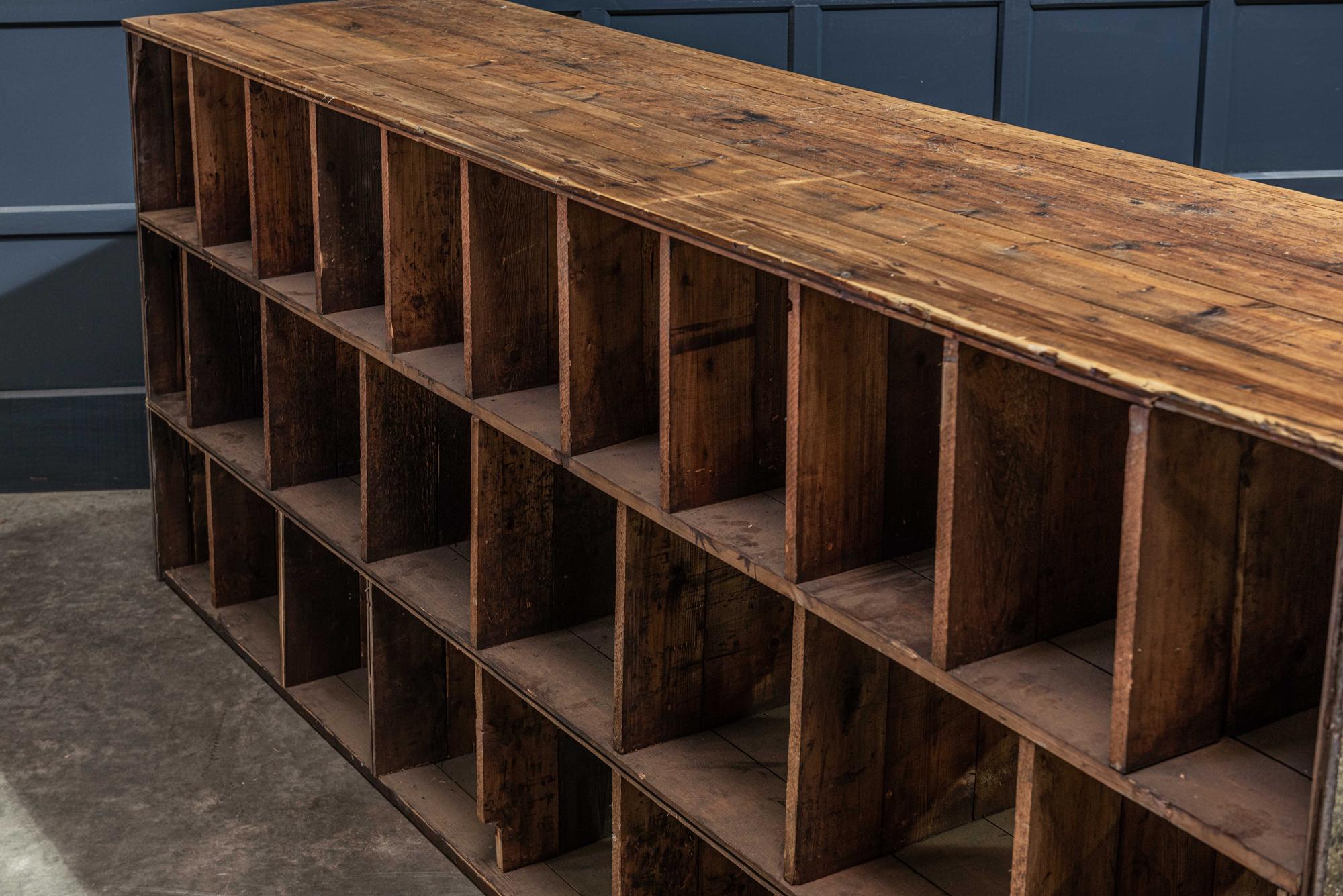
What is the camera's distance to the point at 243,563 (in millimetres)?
4246

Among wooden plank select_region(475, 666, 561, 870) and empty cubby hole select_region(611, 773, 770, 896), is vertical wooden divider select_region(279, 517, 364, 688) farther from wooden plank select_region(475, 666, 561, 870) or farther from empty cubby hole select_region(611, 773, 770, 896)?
empty cubby hole select_region(611, 773, 770, 896)

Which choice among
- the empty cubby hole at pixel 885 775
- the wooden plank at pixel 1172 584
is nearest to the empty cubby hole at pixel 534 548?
the empty cubby hole at pixel 885 775

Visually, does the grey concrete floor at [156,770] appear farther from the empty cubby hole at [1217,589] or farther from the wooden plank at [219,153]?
the empty cubby hole at [1217,589]

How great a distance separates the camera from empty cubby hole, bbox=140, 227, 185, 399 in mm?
4141

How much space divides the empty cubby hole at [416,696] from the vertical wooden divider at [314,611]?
0.42 meters

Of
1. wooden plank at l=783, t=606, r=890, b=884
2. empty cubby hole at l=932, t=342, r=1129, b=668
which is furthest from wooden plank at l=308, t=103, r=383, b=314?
empty cubby hole at l=932, t=342, r=1129, b=668

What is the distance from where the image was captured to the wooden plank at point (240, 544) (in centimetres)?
412

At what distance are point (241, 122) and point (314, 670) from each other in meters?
1.27

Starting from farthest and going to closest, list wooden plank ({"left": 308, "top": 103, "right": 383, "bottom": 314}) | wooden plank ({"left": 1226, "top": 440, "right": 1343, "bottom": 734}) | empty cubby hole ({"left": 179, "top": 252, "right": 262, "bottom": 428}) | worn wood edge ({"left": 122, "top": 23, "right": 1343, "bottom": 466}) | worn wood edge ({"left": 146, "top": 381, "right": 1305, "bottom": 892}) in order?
empty cubby hole ({"left": 179, "top": 252, "right": 262, "bottom": 428}) < wooden plank ({"left": 308, "top": 103, "right": 383, "bottom": 314}) < wooden plank ({"left": 1226, "top": 440, "right": 1343, "bottom": 734}) < worn wood edge ({"left": 146, "top": 381, "right": 1305, "bottom": 892}) < worn wood edge ({"left": 122, "top": 23, "right": 1343, "bottom": 466})

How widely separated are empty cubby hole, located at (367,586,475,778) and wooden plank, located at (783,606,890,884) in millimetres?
1210

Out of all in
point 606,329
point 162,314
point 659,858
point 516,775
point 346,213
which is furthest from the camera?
point 162,314

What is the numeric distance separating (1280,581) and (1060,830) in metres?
0.40


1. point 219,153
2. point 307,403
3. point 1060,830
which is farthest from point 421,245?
point 1060,830

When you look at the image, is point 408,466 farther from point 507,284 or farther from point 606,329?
point 606,329
